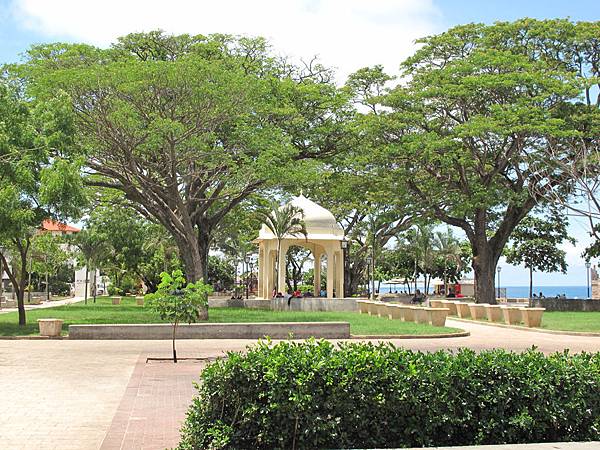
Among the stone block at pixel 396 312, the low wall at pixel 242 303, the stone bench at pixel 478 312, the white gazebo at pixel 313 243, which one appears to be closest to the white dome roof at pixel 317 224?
the white gazebo at pixel 313 243

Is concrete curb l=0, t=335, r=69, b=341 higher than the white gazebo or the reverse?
the reverse

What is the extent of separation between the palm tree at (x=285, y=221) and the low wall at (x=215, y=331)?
18850 mm

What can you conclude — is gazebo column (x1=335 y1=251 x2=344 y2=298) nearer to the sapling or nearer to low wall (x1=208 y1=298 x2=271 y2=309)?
low wall (x1=208 y1=298 x2=271 y2=309)

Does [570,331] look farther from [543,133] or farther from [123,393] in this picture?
[123,393]

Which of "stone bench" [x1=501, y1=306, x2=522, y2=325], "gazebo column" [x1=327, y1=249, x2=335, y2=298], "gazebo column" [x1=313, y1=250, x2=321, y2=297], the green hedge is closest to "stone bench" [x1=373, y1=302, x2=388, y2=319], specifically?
"stone bench" [x1=501, y1=306, x2=522, y2=325]

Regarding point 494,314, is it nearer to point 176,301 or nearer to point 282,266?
point 282,266

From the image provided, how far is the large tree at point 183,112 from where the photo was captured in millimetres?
27000

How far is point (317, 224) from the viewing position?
4512cm

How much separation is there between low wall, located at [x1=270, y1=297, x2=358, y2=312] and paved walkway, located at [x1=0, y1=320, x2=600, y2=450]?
17.8 meters

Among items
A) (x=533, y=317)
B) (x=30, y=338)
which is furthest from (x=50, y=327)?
(x=533, y=317)

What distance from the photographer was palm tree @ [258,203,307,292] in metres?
42.7

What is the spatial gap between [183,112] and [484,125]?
49.8 feet

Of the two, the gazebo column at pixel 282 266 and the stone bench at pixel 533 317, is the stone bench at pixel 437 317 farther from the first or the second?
the gazebo column at pixel 282 266

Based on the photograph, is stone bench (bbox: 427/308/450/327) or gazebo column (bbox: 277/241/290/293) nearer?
stone bench (bbox: 427/308/450/327)
